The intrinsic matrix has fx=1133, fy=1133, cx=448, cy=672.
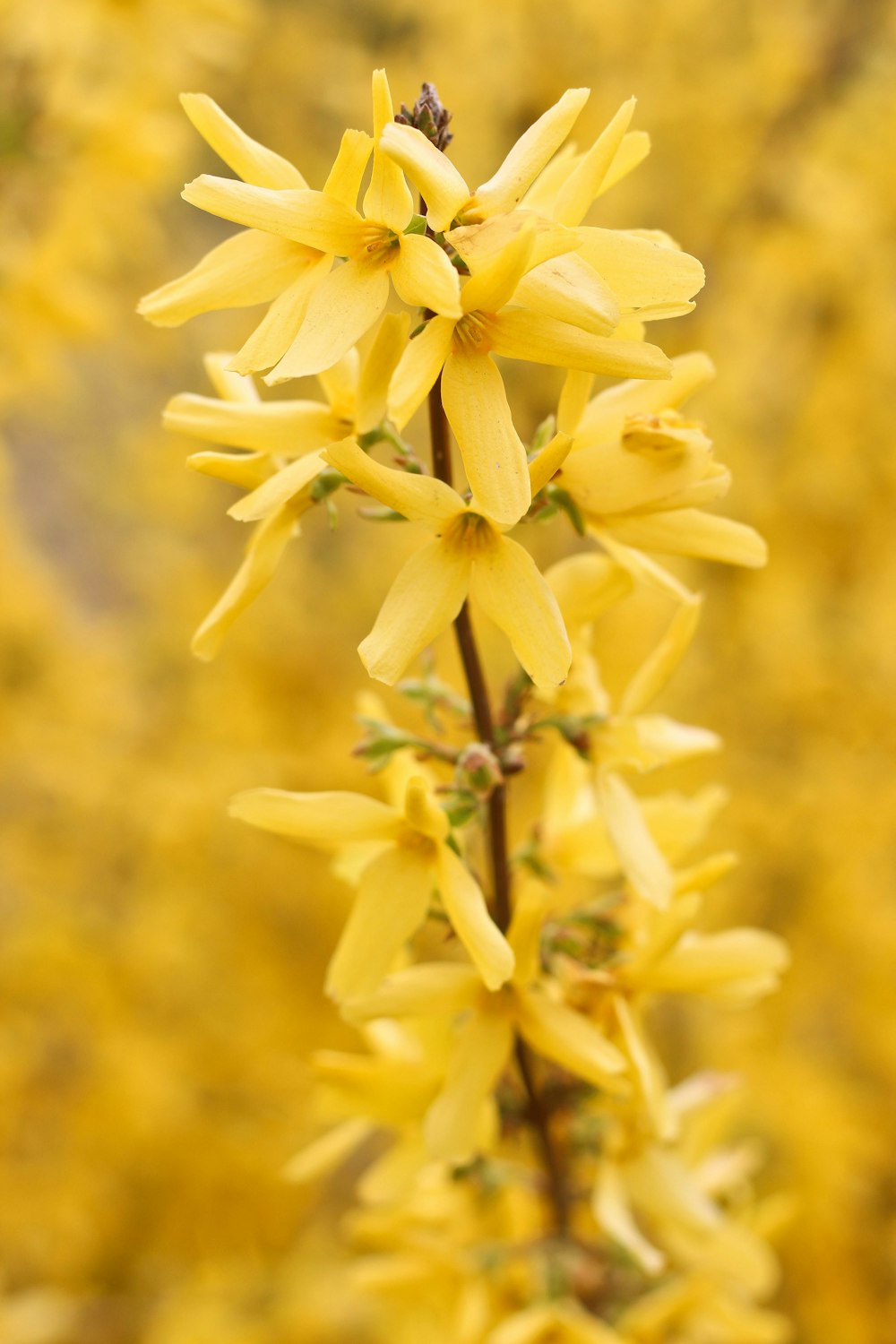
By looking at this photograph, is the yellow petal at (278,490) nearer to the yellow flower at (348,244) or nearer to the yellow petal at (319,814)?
the yellow flower at (348,244)

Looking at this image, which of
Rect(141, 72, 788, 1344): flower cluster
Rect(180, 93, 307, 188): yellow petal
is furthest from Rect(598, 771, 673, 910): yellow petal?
Rect(180, 93, 307, 188): yellow petal

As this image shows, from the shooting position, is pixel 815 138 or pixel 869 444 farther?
pixel 869 444

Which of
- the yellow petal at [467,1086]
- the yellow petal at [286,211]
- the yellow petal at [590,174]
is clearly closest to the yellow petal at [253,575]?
the yellow petal at [286,211]

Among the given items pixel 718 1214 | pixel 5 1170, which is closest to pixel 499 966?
pixel 718 1214

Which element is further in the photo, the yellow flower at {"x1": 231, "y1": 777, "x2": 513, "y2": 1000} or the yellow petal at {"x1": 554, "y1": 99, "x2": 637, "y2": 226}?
the yellow flower at {"x1": 231, "y1": 777, "x2": 513, "y2": 1000}

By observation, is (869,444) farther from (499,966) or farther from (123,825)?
(499,966)

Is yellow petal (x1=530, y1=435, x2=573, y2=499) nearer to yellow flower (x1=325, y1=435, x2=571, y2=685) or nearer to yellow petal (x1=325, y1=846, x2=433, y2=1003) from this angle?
yellow flower (x1=325, y1=435, x2=571, y2=685)

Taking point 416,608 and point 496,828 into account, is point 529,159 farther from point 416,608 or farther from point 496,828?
point 496,828
